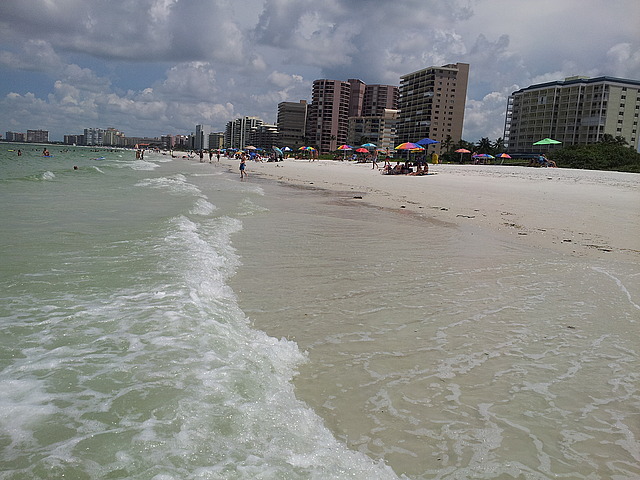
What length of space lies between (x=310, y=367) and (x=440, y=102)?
385ft

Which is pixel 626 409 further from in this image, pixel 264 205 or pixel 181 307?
pixel 264 205

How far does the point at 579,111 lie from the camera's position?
336ft

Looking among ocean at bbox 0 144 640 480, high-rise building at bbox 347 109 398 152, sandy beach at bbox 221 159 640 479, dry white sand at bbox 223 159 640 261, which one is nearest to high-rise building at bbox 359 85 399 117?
high-rise building at bbox 347 109 398 152

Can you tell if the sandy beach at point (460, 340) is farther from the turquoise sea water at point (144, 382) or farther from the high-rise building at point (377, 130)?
the high-rise building at point (377, 130)

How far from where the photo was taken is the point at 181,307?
14.7 feet

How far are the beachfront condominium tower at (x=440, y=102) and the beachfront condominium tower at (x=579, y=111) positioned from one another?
15961mm

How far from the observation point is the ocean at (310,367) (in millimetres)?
2391

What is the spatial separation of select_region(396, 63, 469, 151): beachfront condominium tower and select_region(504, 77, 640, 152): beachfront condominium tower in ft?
52.4

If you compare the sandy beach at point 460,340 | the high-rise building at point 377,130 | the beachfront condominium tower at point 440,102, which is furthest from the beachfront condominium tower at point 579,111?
the sandy beach at point 460,340

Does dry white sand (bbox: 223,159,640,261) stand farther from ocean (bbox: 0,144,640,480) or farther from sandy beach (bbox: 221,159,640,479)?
ocean (bbox: 0,144,640,480)

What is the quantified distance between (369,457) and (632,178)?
93.3 ft

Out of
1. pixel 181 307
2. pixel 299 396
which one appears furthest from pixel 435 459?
pixel 181 307

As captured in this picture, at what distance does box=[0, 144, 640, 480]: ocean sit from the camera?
2391 mm

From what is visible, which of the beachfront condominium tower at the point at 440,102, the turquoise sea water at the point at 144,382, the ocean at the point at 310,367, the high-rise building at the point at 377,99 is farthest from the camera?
the high-rise building at the point at 377,99
